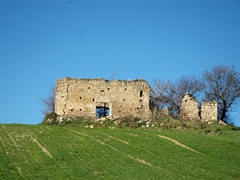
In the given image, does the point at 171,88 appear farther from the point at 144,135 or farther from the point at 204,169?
the point at 204,169

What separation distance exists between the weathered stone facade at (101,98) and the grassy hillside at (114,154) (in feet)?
16.3

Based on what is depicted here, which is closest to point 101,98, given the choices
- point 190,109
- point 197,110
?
point 190,109

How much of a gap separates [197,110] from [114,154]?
13474 mm

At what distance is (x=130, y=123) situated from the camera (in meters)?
40.3

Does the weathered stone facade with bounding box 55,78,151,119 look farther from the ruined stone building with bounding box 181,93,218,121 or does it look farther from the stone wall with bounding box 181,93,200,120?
the ruined stone building with bounding box 181,93,218,121

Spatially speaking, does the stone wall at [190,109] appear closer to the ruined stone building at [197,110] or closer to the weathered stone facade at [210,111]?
the ruined stone building at [197,110]

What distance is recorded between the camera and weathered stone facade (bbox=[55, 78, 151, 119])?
41.7m

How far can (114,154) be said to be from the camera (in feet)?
98.1

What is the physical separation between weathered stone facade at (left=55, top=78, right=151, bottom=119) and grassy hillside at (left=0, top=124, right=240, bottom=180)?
4.98m

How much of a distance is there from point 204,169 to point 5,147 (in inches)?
434

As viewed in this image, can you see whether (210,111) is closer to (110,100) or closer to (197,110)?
(197,110)

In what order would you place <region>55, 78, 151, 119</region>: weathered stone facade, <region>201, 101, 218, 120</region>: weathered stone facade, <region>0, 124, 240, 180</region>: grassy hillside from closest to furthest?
<region>0, 124, 240, 180</region>: grassy hillside → <region>201, 101, 218, 120</region>: weathered stone facade → <region>55, 78, 151, 119</region>: weathered stone facade

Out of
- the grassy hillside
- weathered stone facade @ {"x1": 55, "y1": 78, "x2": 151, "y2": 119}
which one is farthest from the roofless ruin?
the grassy hillside

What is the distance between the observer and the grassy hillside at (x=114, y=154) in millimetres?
26819
